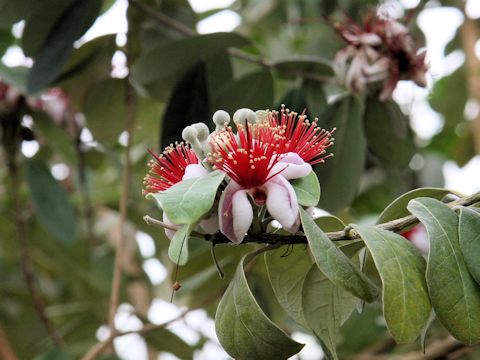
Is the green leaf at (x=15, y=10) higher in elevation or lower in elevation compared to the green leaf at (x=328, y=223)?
higher

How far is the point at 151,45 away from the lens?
1.65 meters

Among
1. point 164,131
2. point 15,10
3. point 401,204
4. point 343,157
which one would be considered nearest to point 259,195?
point 401,204

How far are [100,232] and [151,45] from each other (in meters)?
0.97

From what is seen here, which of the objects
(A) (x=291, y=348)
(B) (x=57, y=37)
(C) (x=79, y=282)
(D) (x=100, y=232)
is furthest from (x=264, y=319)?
(D) (x=100, y=232)

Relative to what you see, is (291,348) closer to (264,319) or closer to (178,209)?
(264,319)

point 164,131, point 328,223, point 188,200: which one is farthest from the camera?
point 164,131

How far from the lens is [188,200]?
0.72 metres

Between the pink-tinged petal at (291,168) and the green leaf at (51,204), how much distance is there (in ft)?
3.20

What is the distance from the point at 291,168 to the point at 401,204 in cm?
15

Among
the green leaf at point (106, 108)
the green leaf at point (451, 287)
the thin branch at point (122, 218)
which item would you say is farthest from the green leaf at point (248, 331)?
the green leaf at point (106, 108)

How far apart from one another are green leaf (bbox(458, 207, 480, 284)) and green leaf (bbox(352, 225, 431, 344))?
44 millimetres

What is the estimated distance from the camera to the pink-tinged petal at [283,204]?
0.79 meters

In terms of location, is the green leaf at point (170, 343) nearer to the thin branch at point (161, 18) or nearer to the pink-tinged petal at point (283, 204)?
the thin branch at point (161, 18)

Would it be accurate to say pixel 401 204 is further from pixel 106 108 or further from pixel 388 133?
pixel 106 108
